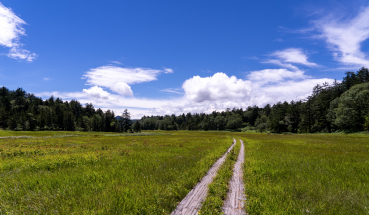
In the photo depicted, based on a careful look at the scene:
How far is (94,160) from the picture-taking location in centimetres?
1362

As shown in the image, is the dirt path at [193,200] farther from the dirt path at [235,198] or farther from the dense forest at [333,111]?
the dense forest at [333,111]

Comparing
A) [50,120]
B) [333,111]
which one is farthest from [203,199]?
[50,120]

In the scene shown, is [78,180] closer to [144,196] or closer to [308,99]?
[144,196]


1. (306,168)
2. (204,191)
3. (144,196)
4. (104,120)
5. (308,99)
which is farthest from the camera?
(104,120)

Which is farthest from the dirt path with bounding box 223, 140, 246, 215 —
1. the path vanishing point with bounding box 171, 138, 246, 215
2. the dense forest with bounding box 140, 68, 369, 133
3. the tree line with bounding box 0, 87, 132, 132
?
the tree line with bounding box 0, 87, 132, 132

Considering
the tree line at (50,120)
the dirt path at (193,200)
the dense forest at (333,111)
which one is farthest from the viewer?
the tree line at (50,120)

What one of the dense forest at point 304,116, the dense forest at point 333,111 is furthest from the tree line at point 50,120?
the dense forest at point 333,111

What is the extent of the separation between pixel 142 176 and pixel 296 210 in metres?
7.47

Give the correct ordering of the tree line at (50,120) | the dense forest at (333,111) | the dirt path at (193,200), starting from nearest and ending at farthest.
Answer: the dirt path at (193,200)
the dense forest at (333,111)
the tree line at (50,120)

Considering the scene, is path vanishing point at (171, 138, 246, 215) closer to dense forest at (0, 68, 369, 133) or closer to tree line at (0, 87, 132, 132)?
dense forest at (0, 68, 369, 133)

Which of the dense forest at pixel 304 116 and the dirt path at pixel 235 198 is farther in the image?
the dense forest at pixel 304 116

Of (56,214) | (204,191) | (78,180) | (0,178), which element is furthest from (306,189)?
(0,178)

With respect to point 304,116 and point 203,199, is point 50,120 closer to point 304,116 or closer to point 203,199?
point 203,199

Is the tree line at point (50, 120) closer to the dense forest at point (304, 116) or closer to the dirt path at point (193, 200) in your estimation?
the dense forest at point (304, 116)
